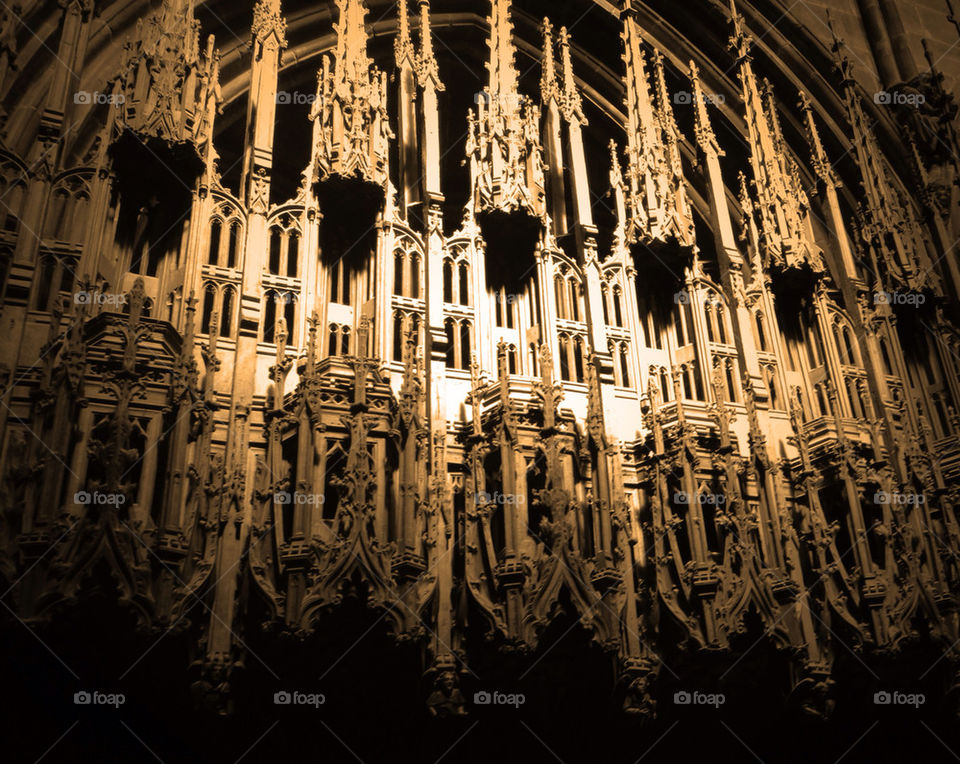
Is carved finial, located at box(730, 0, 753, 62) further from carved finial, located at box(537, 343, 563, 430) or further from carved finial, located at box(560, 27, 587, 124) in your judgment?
carved finial, located at box(537, 343, 563, 430)

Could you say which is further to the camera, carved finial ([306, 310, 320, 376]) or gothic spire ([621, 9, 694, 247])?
gothic spire ([621, 9, 694, 247])

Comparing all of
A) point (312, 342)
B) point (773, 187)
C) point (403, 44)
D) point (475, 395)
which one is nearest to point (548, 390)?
point (475, 395)

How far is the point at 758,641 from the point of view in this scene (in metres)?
12.2

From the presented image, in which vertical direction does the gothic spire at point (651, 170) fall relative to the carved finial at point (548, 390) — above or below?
above

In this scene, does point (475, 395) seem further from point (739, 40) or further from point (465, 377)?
point (739, 40)

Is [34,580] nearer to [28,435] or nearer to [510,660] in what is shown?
[28,435]

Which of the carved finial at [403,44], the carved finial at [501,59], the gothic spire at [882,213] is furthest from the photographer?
the gothic spire at [882,213]

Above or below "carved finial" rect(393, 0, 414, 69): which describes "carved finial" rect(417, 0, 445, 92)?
below

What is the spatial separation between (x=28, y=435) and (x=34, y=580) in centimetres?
153

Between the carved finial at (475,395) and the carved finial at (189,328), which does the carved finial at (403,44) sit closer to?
the carved finial at (475,395)

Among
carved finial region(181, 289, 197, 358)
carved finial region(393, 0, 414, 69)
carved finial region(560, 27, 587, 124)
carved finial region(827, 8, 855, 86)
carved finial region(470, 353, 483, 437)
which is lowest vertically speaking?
carved finial region(470, 353, 483, 437)

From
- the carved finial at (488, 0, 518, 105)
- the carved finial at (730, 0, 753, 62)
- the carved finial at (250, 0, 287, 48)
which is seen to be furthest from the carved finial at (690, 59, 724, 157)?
the carved finial at (250, 0, 287, 48)

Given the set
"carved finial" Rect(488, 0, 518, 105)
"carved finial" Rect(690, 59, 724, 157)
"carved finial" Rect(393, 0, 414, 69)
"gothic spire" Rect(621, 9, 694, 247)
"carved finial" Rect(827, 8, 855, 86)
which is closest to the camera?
"gothic spire" Rect(621, 9, 694, 247)

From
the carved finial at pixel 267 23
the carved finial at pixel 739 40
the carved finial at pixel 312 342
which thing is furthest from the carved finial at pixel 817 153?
the carved finial at pixel 312 342
